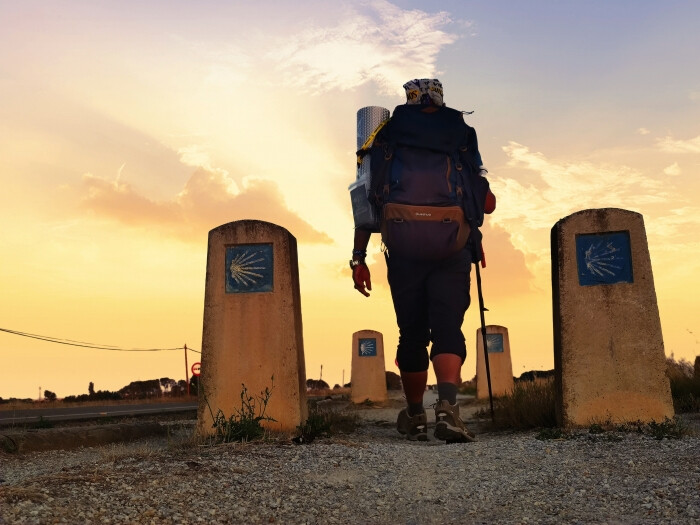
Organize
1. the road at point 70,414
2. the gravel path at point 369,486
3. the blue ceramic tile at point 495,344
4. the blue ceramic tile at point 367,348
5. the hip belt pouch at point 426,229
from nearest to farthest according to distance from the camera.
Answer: the gravel path at point 369,486, the hip belt pouch at point 426,229, the road at point 70,414, the blue ceramic tile at point 367,348, the blue ceramic tile at point 495,344

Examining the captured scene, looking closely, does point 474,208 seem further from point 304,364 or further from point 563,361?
point 304,364

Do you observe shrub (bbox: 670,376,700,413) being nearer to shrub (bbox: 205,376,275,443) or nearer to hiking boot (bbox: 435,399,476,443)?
hiking boot (bbox: 435,399,476,443)

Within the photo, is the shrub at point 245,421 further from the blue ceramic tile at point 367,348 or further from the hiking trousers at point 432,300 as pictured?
the blue ceramic tile at point 367,348

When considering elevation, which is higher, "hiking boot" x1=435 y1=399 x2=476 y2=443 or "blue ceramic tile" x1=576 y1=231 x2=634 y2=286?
"blue ceramic tile" x1=576 y1=231 x2=634 y2=286

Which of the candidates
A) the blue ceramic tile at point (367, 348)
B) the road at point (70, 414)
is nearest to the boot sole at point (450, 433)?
the road at point (70, 414)

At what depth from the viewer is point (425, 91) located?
19.5 feet

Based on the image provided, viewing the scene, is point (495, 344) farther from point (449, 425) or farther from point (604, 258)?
point (449, 425)

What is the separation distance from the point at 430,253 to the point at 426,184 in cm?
57

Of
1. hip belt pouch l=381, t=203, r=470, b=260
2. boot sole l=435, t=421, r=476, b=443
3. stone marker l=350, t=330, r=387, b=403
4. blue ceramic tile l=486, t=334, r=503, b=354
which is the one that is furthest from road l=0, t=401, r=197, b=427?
blue ceramic tile l=486, t=334, r=503, b=354

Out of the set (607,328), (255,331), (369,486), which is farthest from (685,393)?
(369,486)

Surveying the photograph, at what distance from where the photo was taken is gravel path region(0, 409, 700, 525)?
313 centimetres

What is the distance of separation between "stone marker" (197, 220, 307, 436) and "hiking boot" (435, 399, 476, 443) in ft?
4.00

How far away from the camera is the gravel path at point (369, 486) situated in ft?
10.3

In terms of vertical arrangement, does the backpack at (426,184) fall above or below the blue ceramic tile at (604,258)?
above
